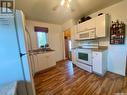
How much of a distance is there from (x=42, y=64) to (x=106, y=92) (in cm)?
234

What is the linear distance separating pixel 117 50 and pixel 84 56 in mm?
1144

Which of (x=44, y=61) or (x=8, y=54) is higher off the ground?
(x=8, y=54)

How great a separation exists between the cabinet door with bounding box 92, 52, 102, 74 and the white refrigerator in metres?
2.18

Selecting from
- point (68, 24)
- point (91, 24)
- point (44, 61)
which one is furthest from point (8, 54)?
point (68, 24)

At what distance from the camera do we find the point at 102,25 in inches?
99.6

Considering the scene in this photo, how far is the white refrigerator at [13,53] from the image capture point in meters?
1.01

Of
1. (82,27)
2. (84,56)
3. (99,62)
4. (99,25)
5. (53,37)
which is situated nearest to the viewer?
(99,62)

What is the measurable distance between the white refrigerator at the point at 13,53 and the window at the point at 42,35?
108 inches

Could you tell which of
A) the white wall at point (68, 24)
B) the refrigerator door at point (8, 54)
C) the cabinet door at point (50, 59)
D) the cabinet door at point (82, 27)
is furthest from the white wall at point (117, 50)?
the refrigerator door at point (8, 54)

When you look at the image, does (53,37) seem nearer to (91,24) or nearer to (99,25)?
(91,24)

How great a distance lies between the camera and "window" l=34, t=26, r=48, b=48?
3773mm

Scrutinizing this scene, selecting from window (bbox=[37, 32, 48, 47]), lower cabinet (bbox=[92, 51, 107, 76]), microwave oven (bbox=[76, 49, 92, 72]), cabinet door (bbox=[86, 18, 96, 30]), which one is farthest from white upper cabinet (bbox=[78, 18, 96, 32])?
window (bbox=[37, 32, 48, 47])

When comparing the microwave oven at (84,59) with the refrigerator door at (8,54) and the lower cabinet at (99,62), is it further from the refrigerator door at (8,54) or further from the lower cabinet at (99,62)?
the refrigerator door at (8,54)

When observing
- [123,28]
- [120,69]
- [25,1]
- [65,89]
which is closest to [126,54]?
[120,69]
